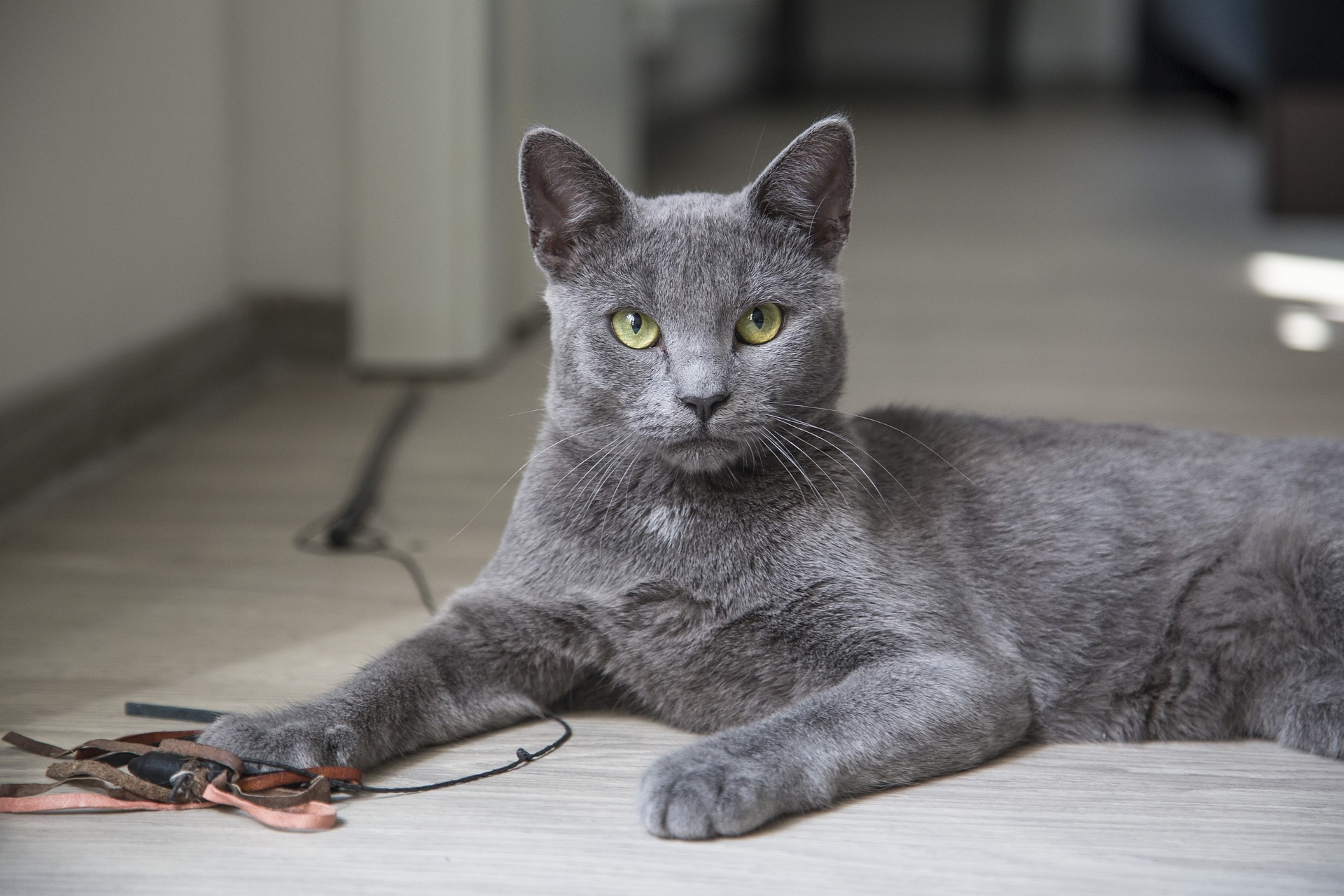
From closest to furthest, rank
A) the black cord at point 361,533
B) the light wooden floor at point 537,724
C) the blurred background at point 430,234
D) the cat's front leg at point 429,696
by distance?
1. the light wooden floor at point 537,724
2. the cat's front leg at point 429,696
3. the black cord at point 361,533
4. the blurred background at point 430,234

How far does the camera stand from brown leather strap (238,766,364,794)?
1077mm

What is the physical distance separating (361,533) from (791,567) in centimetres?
85

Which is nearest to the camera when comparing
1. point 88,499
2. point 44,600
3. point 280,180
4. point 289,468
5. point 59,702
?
point 59,702

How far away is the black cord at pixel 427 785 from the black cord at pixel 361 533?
388mm

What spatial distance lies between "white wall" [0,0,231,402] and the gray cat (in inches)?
39.6

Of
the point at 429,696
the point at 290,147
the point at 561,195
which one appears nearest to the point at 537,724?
the point at 429,696

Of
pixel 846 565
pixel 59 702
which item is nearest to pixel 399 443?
pixel 59 702

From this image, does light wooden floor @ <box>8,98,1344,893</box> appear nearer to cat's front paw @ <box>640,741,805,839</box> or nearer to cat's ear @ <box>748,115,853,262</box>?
cat's front paw @ <box>640,741,805,839</box>

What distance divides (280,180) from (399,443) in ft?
2.49

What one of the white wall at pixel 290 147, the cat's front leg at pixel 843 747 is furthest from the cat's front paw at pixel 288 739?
the white wall at pixel 290 147

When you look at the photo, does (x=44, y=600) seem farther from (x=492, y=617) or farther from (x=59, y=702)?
(x=492, y=617)

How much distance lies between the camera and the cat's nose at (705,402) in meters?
1.11

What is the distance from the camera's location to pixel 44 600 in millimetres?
1580

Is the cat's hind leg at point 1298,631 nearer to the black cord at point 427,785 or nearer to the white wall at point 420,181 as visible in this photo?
the black cord at point 427,785
